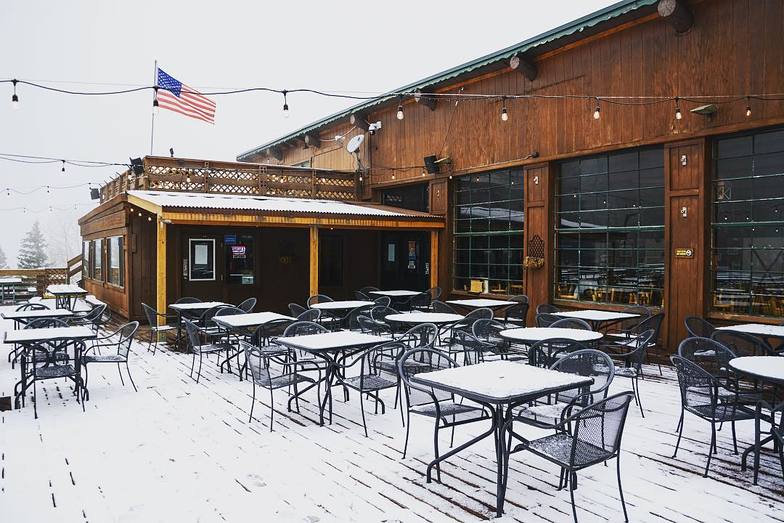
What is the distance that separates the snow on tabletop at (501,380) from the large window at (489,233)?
7754 millimetres

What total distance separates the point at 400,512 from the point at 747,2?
868 cm

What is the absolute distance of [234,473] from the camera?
4.30 metres

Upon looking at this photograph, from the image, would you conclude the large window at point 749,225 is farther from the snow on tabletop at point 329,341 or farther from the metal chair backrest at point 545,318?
the snow on tabletop at point 329,341

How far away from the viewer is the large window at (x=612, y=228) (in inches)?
375

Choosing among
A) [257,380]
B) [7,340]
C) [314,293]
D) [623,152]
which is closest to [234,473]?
[257,380]

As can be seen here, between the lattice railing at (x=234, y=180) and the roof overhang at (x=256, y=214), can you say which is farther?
the lattice railing at (x=234, y=180)

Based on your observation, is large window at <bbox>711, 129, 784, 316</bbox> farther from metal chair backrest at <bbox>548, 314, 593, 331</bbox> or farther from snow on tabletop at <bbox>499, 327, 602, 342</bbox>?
snow on tabletop at <bbox>499, 327, 602, 342</bbox>

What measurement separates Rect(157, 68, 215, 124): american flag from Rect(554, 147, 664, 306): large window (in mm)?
8071

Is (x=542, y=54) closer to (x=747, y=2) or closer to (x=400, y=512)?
(x=747, y=2)

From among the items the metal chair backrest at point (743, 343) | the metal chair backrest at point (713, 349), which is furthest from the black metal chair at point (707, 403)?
the metal chair backrest at point (743, 343)

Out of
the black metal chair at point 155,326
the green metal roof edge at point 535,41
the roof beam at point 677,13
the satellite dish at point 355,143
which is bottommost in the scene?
the black metal chair at point 155,326

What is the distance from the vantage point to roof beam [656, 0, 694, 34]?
8.62 meters

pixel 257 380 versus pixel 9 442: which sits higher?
pixel 257 380

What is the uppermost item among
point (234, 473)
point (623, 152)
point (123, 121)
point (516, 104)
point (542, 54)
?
point (123, 121)
